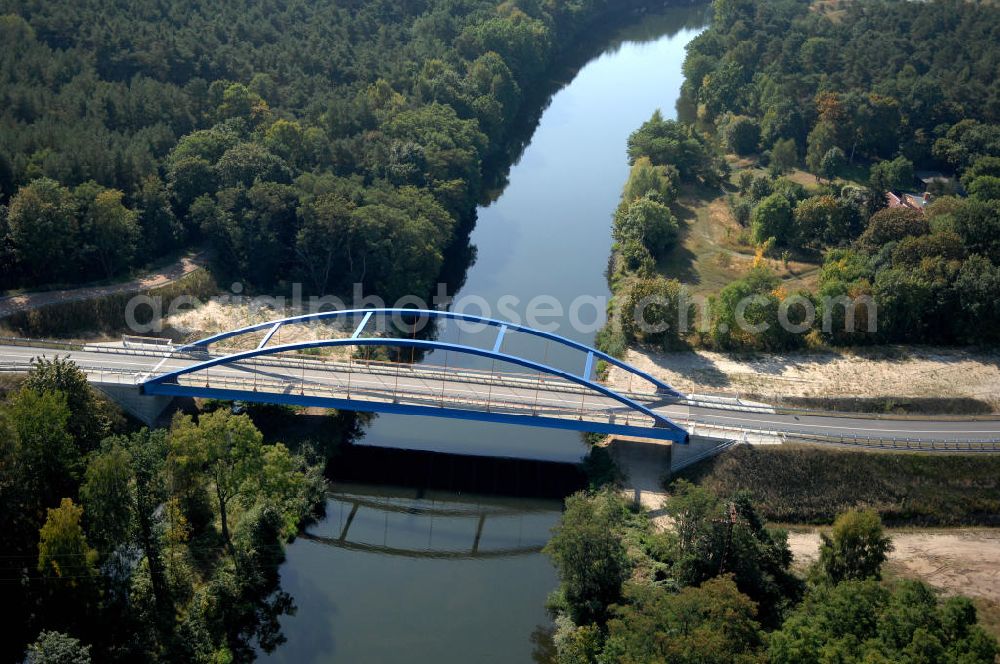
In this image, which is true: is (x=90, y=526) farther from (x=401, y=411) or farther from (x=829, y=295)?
(x=829, y=295)

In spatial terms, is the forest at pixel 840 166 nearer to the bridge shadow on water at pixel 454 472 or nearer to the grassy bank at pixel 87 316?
the bridge shadow on water at pixel 454 472

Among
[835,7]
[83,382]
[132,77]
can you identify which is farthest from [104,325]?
[835,7]

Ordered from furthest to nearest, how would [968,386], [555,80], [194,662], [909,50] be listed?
[555,80], [909,50], [968,386], [194,662]

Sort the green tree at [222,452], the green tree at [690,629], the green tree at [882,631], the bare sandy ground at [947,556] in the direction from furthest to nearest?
the bare sandy ground at [947,556] → the green tree at [222,452] → the green tree at [690,629] → the green tree at [882,631]

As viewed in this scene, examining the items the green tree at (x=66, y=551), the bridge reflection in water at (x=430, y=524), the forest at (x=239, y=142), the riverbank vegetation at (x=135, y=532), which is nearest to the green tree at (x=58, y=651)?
the riverbank vegetation at (x=135, y=532)

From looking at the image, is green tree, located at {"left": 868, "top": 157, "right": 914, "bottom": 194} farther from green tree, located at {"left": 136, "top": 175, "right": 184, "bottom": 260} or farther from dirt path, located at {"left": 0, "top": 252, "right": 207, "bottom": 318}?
green tree, located at {"left": 136, "top": 175, "right": 184, "bottom": 260}
